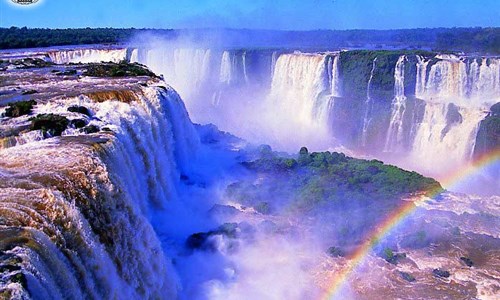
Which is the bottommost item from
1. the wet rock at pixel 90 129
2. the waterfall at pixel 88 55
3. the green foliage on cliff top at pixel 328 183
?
the green foliage on cliff top at pixel 328 183

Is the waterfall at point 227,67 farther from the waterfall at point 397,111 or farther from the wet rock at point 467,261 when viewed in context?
the wet rock at point 467,261

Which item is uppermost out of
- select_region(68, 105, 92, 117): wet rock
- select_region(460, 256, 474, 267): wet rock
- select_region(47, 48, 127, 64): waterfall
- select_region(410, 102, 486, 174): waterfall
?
select_region(47, 48, 127, 64): waterfall

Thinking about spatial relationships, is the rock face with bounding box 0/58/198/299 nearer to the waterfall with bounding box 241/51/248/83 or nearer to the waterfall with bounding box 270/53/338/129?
the waterfall with bounding box 270/53/338/129

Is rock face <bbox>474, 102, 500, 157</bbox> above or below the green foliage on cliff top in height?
above

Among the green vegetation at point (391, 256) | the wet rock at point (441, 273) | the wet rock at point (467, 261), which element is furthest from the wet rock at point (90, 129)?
the wet rock at point (467, 261)

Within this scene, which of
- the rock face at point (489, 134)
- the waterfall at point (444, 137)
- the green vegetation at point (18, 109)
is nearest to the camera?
the green vegetation at point (18, 109)

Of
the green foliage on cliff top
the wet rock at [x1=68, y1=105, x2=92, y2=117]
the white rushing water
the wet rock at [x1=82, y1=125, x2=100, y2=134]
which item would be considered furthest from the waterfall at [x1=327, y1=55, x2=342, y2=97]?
the wet rock at [x1=82, y1=125, x2=100, y2=134]
